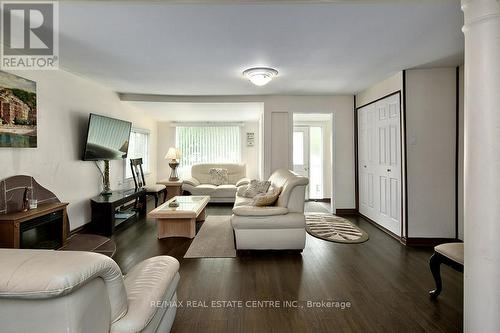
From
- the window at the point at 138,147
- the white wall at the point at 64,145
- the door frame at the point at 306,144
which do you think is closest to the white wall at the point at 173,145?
the window at the point at 138,147

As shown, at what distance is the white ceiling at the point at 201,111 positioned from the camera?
205 inches

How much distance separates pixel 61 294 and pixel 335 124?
5.00 metres

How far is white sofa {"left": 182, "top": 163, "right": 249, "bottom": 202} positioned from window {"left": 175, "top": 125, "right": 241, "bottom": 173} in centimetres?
47

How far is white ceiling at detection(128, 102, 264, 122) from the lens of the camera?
17.1 ft

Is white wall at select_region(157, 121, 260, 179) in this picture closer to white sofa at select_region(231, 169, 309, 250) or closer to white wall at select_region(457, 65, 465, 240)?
white sofa at select_region(231, 169, 309, 250)

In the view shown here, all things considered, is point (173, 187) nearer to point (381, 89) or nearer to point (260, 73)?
point (260, 73)

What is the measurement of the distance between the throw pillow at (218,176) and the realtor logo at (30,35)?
3950 mm

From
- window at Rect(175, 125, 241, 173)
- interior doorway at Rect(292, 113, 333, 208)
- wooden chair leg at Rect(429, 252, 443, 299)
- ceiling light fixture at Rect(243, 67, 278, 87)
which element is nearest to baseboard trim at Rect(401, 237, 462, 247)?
wooden chair leg at Rect(429, 252, 443, 299)

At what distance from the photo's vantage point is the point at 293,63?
315cm

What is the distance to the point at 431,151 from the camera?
11.1ft

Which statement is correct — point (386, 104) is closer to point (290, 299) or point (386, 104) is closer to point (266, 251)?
point (266, 251)

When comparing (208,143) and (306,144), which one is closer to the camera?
(306,144)

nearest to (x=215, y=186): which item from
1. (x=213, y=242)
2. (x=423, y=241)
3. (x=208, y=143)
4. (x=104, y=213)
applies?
(x=208, y=143)

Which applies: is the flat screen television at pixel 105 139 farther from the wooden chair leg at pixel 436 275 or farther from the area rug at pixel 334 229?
the wooden chair leg at pixel 436 275
